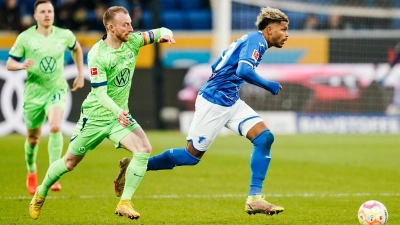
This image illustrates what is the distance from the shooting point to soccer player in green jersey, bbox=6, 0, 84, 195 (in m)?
10.4

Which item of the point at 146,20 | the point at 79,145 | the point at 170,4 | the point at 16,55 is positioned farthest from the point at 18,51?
the point at 170,4

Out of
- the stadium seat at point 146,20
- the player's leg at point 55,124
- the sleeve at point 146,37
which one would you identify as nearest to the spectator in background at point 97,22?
the stadium seat at point 146,20

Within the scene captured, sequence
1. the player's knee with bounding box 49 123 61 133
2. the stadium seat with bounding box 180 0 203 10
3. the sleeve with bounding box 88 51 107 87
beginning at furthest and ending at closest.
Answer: the stadium seat with bounding box 180 0 203 10 < the player's knee with bounding box 49 123 61 133 < the sleeve with bounding box 88 51 107 87

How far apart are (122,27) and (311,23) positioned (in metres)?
16.1

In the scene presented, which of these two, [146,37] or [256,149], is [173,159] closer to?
[256,149]

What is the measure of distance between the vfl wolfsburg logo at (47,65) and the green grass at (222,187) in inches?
64.0

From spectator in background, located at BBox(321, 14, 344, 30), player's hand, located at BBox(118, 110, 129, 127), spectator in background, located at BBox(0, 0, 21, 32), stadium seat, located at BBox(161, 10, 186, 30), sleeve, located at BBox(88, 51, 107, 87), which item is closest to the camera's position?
player's hand, located at BBox(118, 110, 129, 127)

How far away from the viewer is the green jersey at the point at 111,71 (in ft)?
25.3

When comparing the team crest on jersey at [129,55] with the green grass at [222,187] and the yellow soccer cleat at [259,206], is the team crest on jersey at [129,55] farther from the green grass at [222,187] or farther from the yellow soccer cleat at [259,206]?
the yellow soccer cleat at [259,206]

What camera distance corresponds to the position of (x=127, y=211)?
756 centimetres

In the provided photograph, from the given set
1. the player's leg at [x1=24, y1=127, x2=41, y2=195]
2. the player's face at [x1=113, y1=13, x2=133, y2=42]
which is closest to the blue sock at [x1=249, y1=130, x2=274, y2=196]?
the player's face at [x1=113, y1=13, x2=133, y2=42]

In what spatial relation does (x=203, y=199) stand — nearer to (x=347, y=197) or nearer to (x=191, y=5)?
(x=347, y=197)

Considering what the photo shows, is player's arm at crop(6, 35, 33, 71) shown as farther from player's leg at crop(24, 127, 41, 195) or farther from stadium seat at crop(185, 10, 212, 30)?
stadium seat at crop(185, 10, 212, 30)

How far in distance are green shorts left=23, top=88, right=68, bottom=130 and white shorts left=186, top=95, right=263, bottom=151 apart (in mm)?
2622
